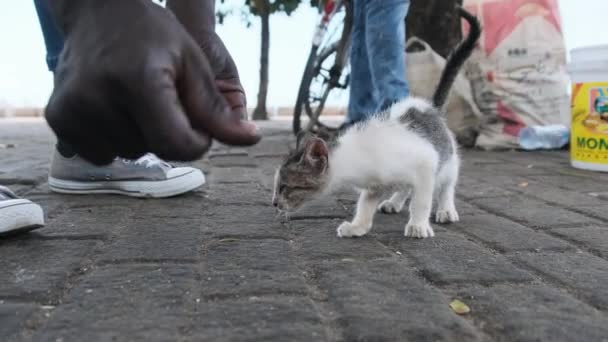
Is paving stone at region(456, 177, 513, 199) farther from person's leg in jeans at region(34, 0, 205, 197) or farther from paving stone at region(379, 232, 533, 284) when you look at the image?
person's leg in jeans at region(34, 0, 205, 197)

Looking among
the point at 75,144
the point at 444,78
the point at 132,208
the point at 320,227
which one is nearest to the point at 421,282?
the point at 320,227

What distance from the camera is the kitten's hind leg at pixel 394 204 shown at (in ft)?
7.85

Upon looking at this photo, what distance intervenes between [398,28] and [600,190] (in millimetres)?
1234

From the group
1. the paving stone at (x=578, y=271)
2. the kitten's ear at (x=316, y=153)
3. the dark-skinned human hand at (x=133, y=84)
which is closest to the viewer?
the dark-skinned human hand at (x=133, y=84)

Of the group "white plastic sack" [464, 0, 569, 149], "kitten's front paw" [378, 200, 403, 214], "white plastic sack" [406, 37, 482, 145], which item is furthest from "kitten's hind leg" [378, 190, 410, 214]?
"white plastic sack" [464, 0, 569, 149]

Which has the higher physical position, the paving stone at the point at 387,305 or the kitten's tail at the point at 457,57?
the kitten's tail at the point at 457,57

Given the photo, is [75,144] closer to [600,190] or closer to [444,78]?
[444,78]

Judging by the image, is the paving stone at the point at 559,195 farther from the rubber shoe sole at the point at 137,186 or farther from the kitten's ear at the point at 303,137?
the rubber shoe sole at the point at 137,186

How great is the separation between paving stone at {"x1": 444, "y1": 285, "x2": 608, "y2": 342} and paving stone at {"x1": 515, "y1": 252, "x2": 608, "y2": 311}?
0.06 metres

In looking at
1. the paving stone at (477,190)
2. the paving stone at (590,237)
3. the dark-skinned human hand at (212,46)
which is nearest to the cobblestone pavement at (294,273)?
the paving stone at (590,237)

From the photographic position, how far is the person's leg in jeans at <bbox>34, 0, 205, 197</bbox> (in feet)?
8.25

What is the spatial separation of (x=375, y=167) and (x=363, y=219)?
184mm

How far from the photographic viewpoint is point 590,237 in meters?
1.86

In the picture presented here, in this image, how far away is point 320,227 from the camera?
205 centimetres
